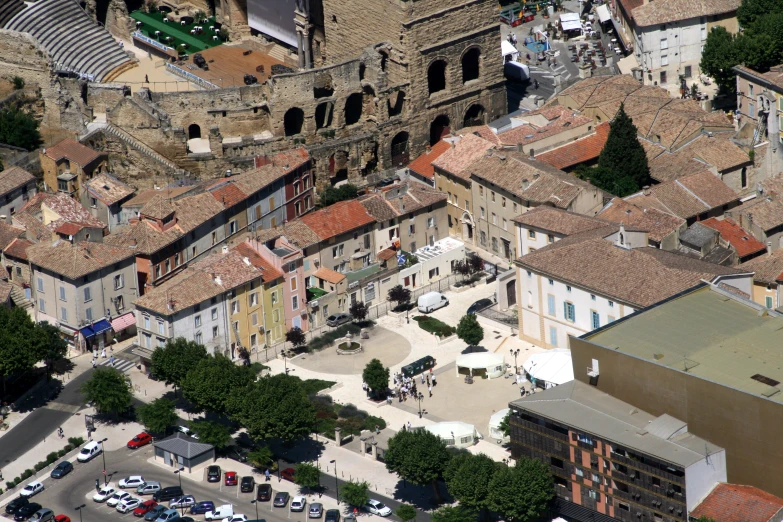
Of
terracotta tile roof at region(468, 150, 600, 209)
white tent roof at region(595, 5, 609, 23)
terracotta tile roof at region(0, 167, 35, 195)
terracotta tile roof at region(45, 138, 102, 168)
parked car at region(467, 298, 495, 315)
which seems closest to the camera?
parked car at region(467, 298, 495, 315)

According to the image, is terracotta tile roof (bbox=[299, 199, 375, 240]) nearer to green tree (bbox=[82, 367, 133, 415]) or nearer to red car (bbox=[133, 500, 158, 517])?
green tree (bbox=[82, 367, 133, 415])

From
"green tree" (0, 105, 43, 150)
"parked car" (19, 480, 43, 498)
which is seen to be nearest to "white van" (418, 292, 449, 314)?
"parked car" (19, 480, 43, 498)

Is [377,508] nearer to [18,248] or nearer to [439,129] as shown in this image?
[18,248]

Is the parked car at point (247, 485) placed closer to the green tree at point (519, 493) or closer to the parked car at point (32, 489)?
the parked car at point (32, 489)

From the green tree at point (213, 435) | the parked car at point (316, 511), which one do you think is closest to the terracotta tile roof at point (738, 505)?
the parked car at point (316, 511)

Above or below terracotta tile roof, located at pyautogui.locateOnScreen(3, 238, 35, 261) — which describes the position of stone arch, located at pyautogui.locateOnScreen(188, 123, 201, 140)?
above

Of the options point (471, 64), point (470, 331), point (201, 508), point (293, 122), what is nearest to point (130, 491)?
point (201, 508)

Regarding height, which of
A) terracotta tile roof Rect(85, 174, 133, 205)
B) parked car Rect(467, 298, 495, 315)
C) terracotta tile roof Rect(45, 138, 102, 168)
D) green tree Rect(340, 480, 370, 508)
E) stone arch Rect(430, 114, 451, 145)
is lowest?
parked car Rect(467, 298, 495, 315)

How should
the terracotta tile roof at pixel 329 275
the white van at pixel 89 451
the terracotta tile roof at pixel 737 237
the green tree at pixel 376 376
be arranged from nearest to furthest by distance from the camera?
1. the white van at pixel 89 451
2. the green tree at pixel 376 376
3. the terracotta tile roof at pixel 737 237
4. the terracotta tile roof at pixel 329 275
